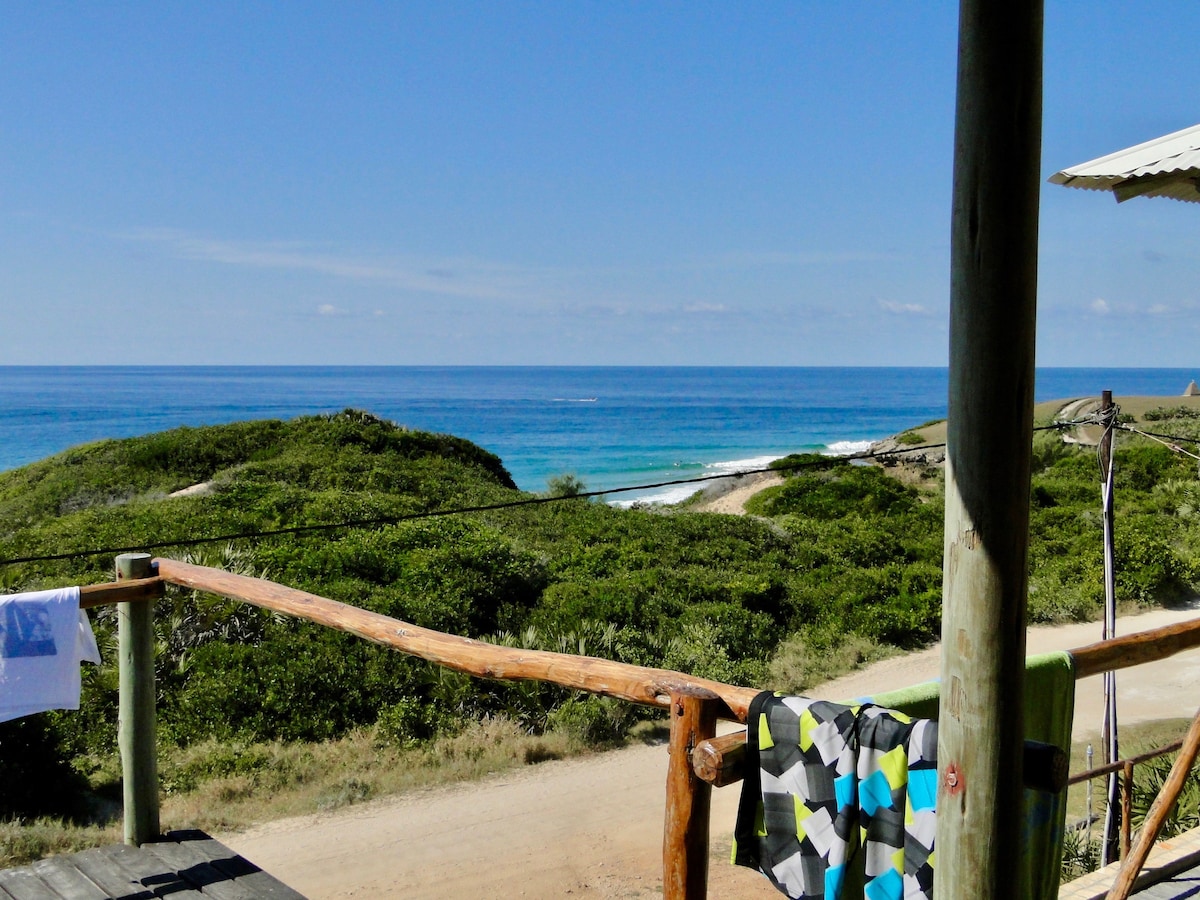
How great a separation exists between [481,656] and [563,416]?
2976 inches

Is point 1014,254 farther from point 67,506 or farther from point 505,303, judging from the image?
point 505,303

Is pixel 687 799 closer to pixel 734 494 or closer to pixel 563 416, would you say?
pixel 734 494

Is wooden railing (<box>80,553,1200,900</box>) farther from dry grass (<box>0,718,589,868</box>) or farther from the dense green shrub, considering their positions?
the dense green shrub

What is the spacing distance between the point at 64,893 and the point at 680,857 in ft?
6.95

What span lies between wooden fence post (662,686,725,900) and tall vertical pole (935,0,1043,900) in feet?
1.80

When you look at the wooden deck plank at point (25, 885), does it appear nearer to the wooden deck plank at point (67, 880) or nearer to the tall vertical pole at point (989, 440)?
the wooden deck plank at point (67, 880)

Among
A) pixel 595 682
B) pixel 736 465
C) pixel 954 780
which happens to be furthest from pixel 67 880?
pixel 736 465

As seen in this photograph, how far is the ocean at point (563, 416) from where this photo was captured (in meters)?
53.8

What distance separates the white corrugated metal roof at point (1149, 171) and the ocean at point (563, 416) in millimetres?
31044

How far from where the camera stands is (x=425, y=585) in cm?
984

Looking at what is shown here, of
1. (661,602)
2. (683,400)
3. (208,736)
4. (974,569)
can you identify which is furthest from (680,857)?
(683,400)

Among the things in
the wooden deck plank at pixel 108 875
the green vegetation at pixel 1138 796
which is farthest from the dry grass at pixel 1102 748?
the wooden deck plank at pixel 108 875

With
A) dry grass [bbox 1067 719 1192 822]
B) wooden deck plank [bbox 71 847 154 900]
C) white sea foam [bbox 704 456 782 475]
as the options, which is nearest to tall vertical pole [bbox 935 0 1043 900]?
wooden deck plank [bbox 71 847 154 900]

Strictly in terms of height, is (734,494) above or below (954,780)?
below
